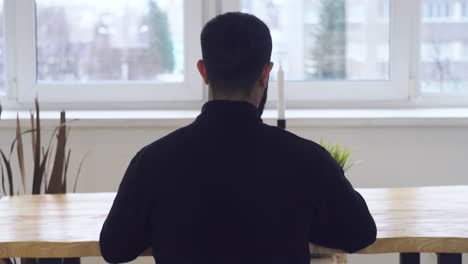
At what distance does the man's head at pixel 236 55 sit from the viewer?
4.19 ft

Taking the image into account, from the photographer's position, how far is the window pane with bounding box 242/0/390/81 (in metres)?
3.15

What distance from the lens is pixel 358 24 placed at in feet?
10.3

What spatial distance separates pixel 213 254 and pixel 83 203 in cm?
66

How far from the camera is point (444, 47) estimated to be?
10.4ft

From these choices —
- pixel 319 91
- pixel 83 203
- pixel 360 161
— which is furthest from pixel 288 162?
pixel 319 91

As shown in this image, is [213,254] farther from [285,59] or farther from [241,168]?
[285,59]

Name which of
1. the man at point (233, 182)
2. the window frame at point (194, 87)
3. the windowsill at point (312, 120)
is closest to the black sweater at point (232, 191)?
the man at point (233, 182)

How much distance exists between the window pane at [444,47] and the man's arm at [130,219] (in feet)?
6.96

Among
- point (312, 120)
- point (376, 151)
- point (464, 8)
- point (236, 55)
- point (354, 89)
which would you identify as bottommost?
point (376, 151)

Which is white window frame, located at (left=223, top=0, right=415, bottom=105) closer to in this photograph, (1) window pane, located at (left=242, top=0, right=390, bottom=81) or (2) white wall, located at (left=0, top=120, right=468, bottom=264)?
(1) window pane, located at (left=242, top=0, right=390, bottom=81)

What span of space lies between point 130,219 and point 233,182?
0.20 m

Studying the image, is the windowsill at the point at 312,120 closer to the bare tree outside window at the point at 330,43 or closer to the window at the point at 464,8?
the bare tree outside window at the point at 330,43

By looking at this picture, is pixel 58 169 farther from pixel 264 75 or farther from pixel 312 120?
pixel 264 75

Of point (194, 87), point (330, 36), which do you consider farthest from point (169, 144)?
point (330, 36)
